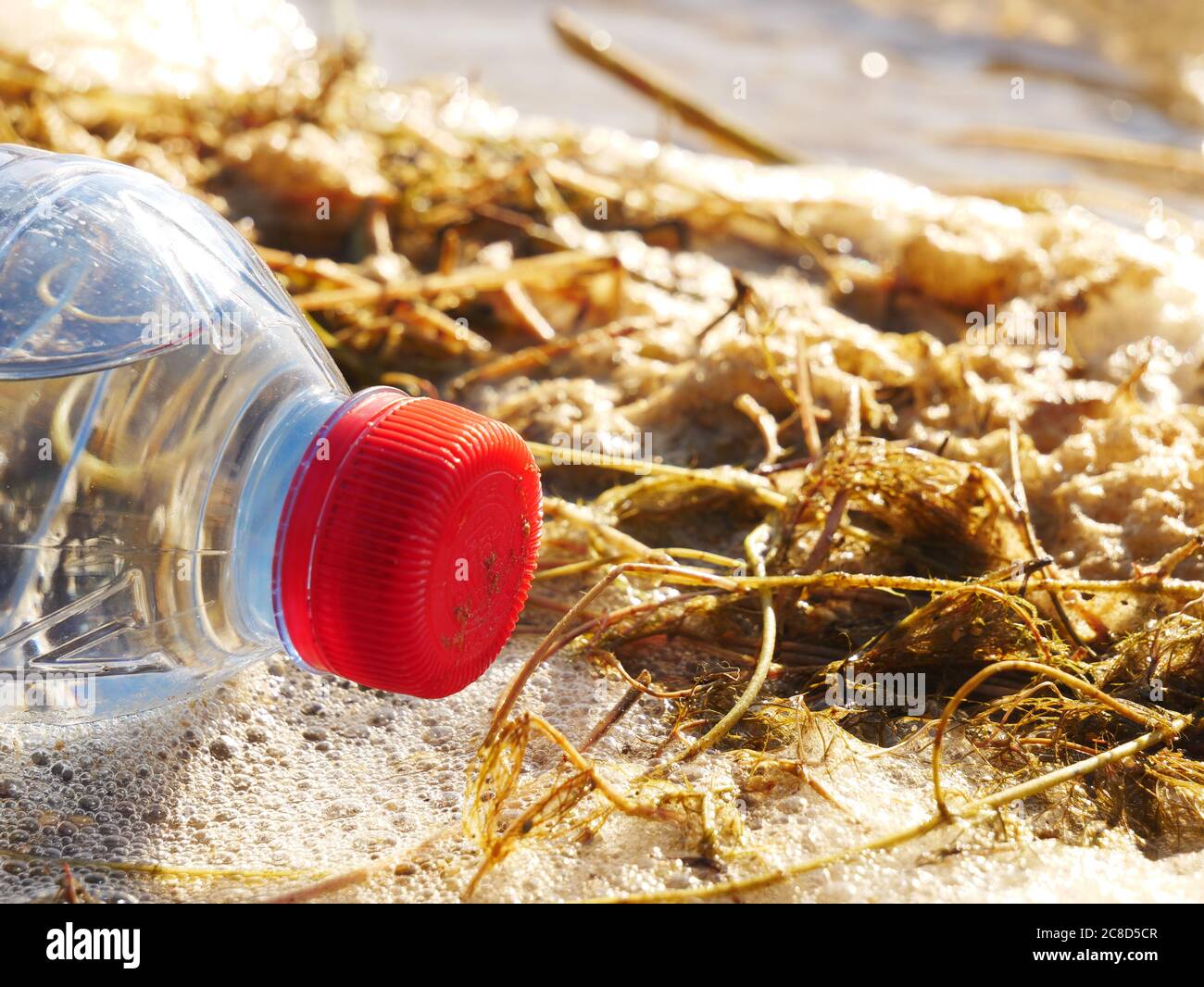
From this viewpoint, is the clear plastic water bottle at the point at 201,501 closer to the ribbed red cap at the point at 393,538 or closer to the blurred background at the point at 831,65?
the ribbed red cap at the point at 393,538

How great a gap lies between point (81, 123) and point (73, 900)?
2.56m

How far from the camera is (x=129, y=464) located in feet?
4.33

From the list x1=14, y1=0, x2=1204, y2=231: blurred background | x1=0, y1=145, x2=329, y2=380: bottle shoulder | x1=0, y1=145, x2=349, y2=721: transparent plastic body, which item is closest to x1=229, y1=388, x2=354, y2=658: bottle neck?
x1=0, y1=145, x2=349, y2=721: transparent plastic body

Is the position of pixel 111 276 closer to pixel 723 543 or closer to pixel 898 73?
pixel 723 543

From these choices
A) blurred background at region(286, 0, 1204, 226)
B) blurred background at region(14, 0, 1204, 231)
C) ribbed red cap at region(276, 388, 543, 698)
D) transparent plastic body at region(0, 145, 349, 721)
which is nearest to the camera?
ribbed red cap at region(276, 388, 543, 698)

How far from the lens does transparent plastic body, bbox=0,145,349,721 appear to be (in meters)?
1.32

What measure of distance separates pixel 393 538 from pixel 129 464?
13.0 inches

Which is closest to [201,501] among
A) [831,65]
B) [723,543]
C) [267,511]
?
[267,511]

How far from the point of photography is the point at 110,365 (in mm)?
1364

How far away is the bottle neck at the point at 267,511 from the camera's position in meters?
1.29

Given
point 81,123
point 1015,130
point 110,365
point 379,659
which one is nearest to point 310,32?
point 81,123

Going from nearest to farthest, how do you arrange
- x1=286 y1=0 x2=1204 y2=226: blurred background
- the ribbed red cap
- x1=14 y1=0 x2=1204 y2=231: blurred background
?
the ribbed red cap → x1=14 y1=0 x2=1204 y2=231: blurred background → x1=286 y1=0 x2=1204 y2=226: blurred background

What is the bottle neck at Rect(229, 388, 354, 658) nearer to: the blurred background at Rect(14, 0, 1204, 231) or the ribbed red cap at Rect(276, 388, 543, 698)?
the ribbed red cap at Rect(276, 388, 543, 698)
